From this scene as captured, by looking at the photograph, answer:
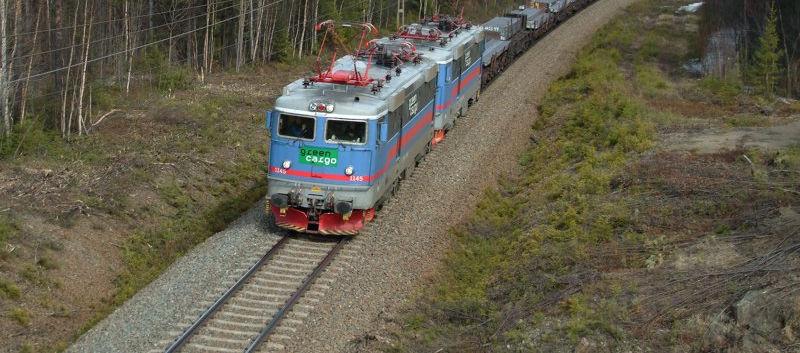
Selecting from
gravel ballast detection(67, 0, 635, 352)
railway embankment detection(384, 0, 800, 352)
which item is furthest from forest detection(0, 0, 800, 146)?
railway embankment detection(384, 0, 800, 352)

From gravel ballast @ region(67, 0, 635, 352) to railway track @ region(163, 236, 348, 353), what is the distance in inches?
12.0

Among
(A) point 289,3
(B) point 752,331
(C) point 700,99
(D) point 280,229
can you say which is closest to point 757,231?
(B) point 752,331

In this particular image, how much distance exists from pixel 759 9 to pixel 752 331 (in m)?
33.9

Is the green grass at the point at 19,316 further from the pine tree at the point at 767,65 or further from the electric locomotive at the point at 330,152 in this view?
the pine tree at the point at 767,65

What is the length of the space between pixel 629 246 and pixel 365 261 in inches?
191

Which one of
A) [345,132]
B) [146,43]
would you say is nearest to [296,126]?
[345,132]

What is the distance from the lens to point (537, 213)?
20141mm

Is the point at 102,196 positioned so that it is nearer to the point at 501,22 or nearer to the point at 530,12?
the point at 501,22

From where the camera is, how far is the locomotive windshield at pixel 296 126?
59.0 feet

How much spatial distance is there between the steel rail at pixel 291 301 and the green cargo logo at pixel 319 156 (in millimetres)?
1650

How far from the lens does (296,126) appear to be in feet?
59.2

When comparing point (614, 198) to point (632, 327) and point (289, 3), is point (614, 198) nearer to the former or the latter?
point (632, 327)

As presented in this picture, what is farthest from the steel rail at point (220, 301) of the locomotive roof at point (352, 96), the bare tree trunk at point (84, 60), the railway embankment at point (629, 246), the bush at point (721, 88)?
the bush at point (721, 88)

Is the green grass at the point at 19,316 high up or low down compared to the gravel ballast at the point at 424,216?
down
